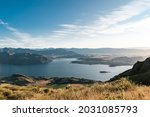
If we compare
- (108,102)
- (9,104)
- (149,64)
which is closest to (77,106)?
(108,102)

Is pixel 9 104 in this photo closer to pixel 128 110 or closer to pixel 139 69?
pixel 128 110

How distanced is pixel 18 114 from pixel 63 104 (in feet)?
5.36

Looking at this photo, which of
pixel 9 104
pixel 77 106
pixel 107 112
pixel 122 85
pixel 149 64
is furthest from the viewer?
pixel 149 64

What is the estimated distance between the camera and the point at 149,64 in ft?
287

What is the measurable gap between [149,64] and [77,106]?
270 ft

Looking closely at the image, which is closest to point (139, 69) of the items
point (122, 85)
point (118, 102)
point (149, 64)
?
point (149, 64)

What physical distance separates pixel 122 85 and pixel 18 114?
381 inches

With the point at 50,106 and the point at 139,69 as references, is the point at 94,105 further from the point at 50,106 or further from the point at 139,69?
the point at 139,69

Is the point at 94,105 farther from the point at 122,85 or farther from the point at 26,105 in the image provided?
the point at 122,85

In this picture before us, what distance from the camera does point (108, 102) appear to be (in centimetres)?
953

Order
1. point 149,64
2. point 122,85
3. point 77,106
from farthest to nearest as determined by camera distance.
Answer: point 149,64 → point 122,85 → point 77,106

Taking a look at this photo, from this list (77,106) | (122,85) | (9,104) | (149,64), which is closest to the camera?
(77,106)

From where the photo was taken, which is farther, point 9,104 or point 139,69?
point 139,69

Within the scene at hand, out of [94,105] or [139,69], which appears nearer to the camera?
[94,105]
